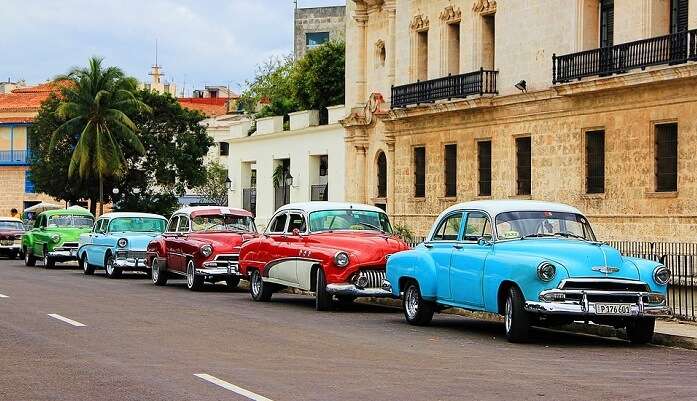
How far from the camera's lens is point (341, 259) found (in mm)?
22078

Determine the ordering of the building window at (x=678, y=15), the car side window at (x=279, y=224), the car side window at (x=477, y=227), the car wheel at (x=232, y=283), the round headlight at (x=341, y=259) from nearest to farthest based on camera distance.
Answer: the car side window at (x=477, y=227), the round headlight at (x=341, y=259), the car side window at (x=279, y=224), the car wheel at (x=232, y=283), the building window at (x=678, y=15)

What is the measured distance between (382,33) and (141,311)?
86.6ft

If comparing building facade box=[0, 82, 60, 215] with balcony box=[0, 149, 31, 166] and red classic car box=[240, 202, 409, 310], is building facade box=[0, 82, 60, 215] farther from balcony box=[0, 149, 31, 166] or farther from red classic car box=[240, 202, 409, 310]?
red classic car box=[240, 202, 409, 310]

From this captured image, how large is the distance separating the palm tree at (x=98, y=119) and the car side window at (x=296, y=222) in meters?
40.4

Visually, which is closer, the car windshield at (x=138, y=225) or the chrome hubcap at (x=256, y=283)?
the chrome hubcap at (x=256, y=283)

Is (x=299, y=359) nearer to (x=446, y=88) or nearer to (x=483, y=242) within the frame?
(x=483, y=242)

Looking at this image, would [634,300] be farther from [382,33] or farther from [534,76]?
[382,33]

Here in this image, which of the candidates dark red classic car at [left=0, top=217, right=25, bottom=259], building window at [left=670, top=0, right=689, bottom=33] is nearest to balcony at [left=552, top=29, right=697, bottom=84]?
building window at [left=670, top=0, right=689, bottom=33]

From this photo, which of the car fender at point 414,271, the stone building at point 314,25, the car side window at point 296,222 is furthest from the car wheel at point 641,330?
the stone building at point 314,25

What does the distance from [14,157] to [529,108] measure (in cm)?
6112

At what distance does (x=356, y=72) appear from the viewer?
1874 inches

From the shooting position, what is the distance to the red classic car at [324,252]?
22.1 m

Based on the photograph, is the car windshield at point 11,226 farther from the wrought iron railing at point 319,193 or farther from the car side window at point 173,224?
the car side window at point 173,224

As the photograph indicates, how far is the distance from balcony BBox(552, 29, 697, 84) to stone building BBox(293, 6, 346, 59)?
63.2m
